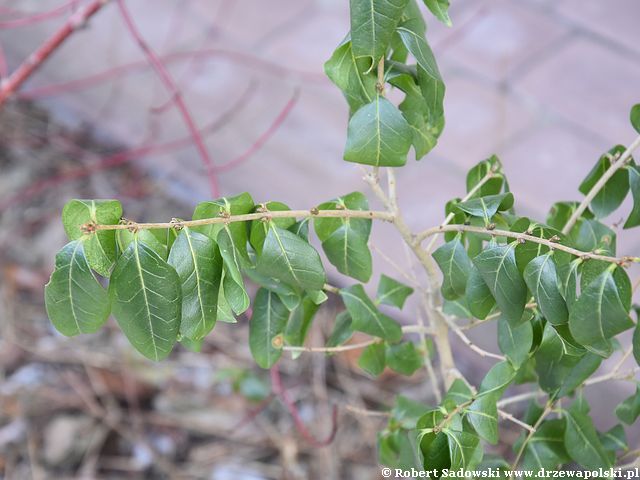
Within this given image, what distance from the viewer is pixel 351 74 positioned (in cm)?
77

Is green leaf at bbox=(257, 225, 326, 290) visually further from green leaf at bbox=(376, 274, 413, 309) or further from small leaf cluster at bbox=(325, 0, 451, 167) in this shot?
green leaf at bbox=(376, 274, 413, 309)

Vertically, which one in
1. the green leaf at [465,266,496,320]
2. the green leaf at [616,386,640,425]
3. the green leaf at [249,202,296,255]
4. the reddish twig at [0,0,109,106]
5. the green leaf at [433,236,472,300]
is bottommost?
the green leaf at [616,386,640,425]

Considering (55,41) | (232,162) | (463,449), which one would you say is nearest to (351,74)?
(463,449)

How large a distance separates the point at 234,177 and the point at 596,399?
4.23 feet

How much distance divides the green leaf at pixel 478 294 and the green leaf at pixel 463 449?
12cm

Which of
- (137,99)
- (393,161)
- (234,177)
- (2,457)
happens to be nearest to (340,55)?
(393,161)

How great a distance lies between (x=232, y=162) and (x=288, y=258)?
1.11 m

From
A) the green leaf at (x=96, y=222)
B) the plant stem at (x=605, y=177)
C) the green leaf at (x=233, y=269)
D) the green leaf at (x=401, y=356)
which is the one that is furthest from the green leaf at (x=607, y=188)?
the green leaf at (x=96, y=222)

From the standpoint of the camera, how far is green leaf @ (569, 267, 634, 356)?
633 mm

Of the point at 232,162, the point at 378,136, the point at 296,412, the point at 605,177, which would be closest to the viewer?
the point at 378,136

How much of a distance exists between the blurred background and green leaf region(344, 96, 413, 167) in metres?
0.80

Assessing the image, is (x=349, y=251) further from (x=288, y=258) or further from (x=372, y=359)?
(x=372, y=359)

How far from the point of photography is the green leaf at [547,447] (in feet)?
2.97

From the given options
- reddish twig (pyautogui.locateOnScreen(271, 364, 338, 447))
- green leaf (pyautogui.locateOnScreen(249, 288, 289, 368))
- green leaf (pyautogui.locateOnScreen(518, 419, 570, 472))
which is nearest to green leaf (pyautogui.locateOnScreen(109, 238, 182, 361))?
green leaf (pyautogui.locateOnScreen(249, 288, 289, 368))
